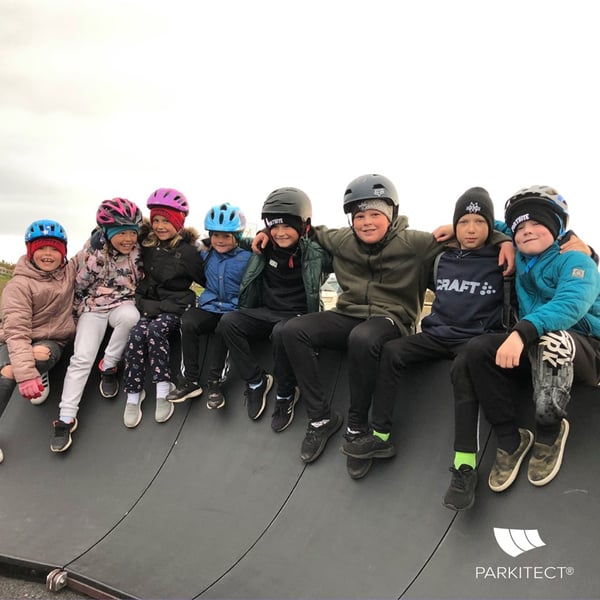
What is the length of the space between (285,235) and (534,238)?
219cm

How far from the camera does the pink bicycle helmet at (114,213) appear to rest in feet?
17.9

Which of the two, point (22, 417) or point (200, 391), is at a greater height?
point (200, 391)

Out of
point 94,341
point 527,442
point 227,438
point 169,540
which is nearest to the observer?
point 527,442

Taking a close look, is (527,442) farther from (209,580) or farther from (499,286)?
(209,580)

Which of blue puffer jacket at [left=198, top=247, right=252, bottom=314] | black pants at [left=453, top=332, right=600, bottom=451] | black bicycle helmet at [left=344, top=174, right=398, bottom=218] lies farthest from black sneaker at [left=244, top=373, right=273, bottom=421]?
black pants at [left=453, top=332, right=600, bottom=451]

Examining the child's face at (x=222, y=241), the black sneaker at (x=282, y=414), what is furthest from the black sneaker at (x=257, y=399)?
the child's face at (x=222, y=241)

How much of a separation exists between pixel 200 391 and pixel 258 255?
1432mm

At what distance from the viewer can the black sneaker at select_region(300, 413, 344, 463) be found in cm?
418

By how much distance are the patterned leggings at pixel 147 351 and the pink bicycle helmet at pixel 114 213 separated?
3.60ft

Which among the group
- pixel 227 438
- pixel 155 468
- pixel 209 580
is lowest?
pixel 209 580

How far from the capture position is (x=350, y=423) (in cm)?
395

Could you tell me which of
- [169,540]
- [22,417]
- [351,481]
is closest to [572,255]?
[351,481]

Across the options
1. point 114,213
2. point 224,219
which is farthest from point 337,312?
point 114,213

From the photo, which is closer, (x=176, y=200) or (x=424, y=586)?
(x=424, y=586)
